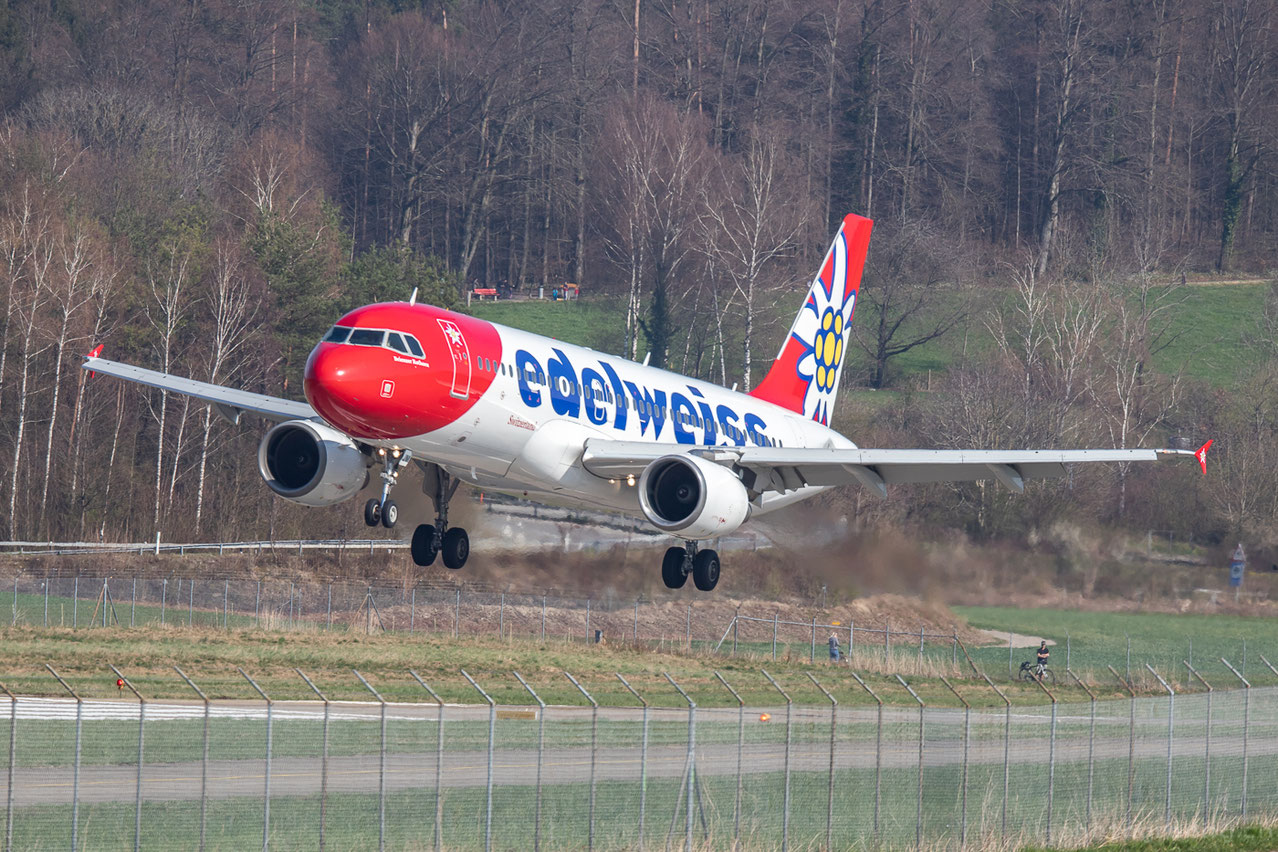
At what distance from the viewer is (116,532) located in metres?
63.3

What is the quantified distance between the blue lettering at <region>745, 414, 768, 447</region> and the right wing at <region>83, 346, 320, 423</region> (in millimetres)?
9903

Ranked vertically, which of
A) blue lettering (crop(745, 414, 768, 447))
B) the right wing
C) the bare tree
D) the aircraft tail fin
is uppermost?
the bare tree

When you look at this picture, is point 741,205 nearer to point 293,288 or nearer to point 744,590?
point 293,288

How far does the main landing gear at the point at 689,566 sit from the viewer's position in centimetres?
3525

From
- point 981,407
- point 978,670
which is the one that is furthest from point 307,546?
point 981,407

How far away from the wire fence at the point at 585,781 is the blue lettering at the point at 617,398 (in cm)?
587

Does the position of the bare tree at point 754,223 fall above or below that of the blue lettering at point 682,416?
above

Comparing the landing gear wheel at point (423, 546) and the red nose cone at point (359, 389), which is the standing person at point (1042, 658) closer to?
the landing gear wheel at point (423, 546)

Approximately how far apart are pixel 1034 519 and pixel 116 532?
33.9 metres

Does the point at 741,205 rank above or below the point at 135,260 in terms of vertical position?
above

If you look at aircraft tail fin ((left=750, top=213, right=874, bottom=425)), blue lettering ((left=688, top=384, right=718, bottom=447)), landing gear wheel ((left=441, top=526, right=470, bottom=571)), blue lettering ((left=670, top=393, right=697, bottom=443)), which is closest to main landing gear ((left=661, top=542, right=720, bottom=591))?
blue lettering ((left=670, top=393, right=697, bottom=443))

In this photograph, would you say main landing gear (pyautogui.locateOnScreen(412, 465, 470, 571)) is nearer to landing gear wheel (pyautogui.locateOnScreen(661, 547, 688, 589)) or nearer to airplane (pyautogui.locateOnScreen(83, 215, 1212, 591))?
airplane (pyautogui.locateOnScreen(83, 215, 1212, 591))

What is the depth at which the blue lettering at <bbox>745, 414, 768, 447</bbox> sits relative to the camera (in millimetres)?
38812

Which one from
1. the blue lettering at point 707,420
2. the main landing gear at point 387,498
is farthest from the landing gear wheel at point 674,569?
the main landing gear at point 387,498
